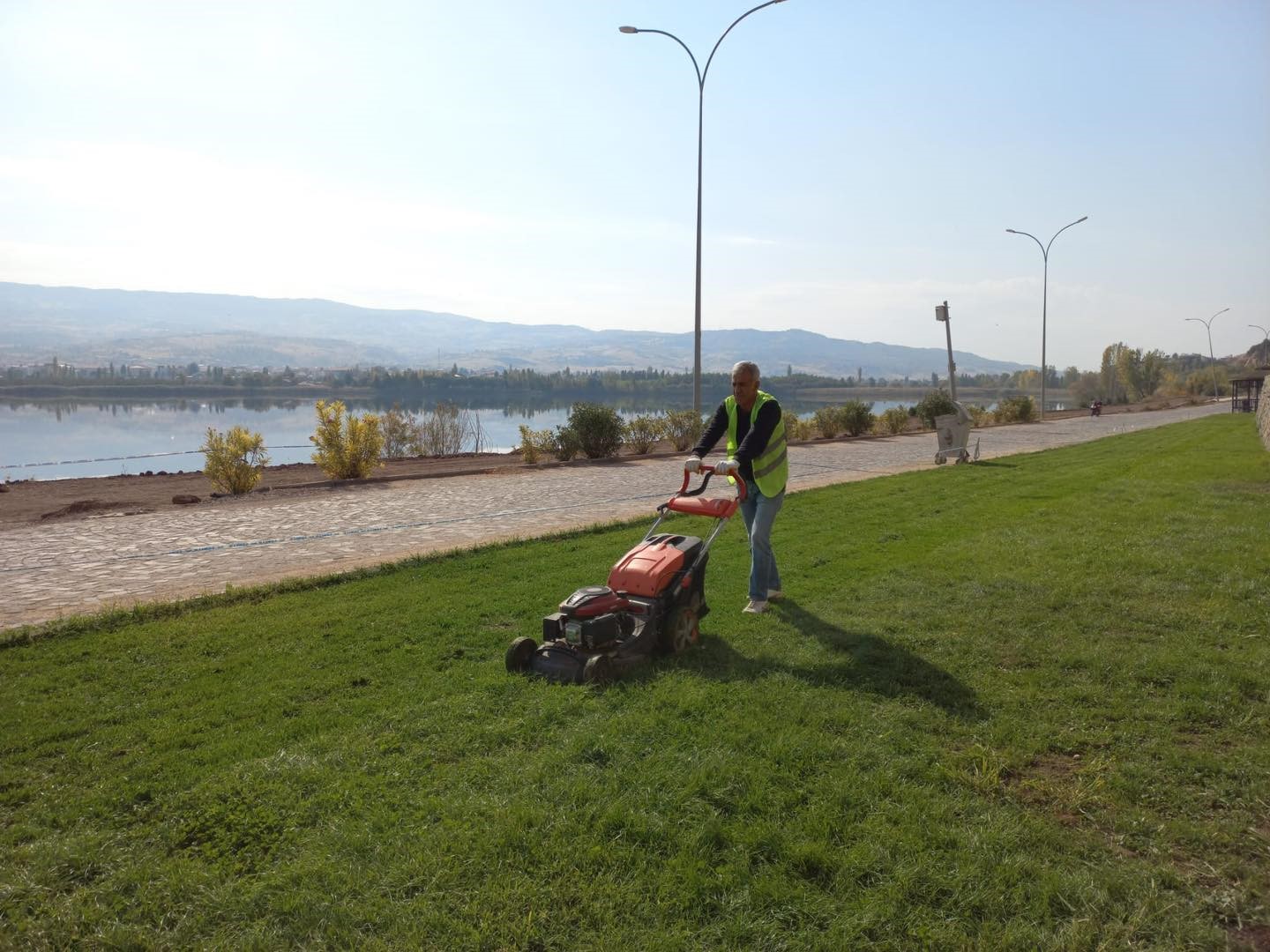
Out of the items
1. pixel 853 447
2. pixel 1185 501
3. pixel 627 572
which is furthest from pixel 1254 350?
pixel 627 572

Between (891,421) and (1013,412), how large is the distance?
42.3 feet

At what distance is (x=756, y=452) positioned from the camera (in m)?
5.85

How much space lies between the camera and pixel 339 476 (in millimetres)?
15109

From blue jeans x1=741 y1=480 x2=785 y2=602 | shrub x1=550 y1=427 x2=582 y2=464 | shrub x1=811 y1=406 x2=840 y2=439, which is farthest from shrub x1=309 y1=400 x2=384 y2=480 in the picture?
shrub x1=811 y1=406 x2=840 y2=439

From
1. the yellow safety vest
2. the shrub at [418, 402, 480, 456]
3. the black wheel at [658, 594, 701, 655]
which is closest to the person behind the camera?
the black wheel at [658, 594, 701, 655]

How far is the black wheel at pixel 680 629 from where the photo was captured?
16.2 feet

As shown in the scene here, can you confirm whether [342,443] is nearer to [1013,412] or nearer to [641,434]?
[641,434]

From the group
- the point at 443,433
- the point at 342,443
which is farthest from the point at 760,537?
the point at 443,433

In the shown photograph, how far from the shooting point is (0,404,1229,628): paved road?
7.25 m

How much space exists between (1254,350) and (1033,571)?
4470 inches

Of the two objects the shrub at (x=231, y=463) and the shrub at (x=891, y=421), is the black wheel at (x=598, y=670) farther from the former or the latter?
the shrub at (x=891, y=421)

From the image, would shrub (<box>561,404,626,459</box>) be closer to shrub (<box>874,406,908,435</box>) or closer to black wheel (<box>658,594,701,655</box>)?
shrub (<box>874,406,908,435</box>)

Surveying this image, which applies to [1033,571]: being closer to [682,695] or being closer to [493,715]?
[682,695]

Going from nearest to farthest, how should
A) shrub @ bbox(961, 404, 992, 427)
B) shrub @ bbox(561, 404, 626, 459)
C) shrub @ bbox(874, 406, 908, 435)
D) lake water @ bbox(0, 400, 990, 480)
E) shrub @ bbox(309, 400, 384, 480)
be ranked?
shrub @ bbox(309, 400, 384, 480) → shrub @ bbox(561, 404, 626, 459) → lake water @ bbox(0, 400, 990, 480) → shrub @ bbox(874, 406, 908, 435) → shrub @ bbox(961, 404, 992, 427)
